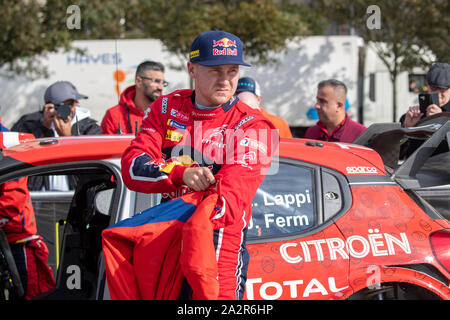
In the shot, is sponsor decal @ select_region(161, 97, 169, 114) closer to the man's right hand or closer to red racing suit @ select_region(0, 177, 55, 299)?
red racing suit @ select_region(0, 177, 55, 299)

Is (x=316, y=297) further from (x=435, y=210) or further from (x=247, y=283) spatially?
(x=435, y=210)

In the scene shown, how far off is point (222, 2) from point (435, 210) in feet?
47.3

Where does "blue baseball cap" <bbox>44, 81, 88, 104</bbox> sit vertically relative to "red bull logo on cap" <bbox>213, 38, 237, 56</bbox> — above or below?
below

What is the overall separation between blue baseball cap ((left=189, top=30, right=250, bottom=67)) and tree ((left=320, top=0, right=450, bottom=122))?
38.5ft

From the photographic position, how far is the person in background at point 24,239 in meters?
3.67

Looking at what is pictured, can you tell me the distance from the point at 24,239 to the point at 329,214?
220 centimetres

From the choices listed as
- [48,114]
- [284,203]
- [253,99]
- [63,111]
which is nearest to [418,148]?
[284,203]

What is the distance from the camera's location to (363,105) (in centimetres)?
1527

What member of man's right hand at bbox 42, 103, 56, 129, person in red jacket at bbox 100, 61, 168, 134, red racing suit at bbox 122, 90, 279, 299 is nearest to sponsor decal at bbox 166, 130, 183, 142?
red racing suit at bbox 122, 90, 279, 299

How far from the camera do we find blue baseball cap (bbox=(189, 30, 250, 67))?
2215 millimetres

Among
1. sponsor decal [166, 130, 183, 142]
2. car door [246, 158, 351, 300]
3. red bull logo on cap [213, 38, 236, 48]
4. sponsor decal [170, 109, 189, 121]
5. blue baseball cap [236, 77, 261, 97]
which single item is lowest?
car door [246, 158, 351, 300]

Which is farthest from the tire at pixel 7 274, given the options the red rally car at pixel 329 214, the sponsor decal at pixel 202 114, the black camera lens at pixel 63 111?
the sponsor decal at pixel 202 114

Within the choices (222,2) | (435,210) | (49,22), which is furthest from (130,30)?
(435,210)

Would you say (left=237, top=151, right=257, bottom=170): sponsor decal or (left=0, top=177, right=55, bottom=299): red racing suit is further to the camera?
(left=0, top=177, right=55, bottom=299): red racing suit
